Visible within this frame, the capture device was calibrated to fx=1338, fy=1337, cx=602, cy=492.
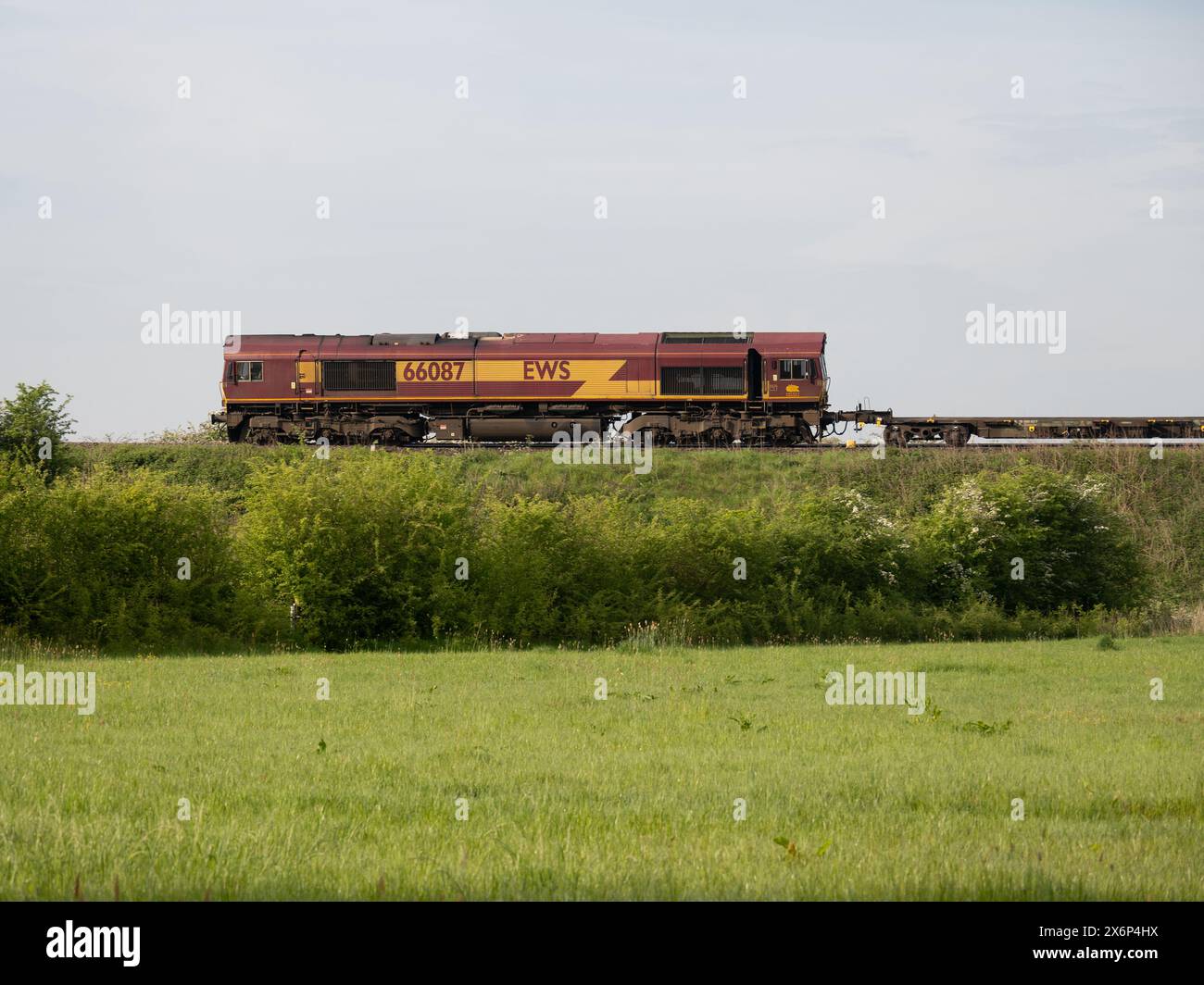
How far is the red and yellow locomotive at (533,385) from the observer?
159 feet

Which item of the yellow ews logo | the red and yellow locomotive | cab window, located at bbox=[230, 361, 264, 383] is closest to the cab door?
the red and yellow locomotive

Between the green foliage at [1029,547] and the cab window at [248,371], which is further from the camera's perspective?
the cab window at [248,371]

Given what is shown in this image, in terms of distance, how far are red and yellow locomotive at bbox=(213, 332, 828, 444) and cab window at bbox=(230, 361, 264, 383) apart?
0.03 meters

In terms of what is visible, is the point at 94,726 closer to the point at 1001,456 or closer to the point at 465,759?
the point at 465,759

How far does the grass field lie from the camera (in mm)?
9086

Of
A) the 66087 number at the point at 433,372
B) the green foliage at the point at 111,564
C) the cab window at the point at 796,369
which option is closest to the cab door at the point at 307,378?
the 66087 number at the point at 433,372

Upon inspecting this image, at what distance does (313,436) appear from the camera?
49.2 m

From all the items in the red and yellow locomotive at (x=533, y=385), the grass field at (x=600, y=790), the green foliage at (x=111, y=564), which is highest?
the red and yellow locomotive at (x=533, y=385)

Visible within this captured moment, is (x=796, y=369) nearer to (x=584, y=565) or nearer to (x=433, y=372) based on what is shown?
(x=433, y=372)

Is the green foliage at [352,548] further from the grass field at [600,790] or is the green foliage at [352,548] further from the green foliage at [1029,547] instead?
the green foliage at [1029,547]

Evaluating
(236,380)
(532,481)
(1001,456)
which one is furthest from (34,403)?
(1001,456)

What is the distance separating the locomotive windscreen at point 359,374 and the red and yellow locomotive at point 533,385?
0.11 ft

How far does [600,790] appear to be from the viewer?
41.8 ft

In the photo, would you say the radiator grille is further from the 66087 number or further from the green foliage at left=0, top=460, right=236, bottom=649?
the green foliage at left=0, top=460, right=236, bottom=649
